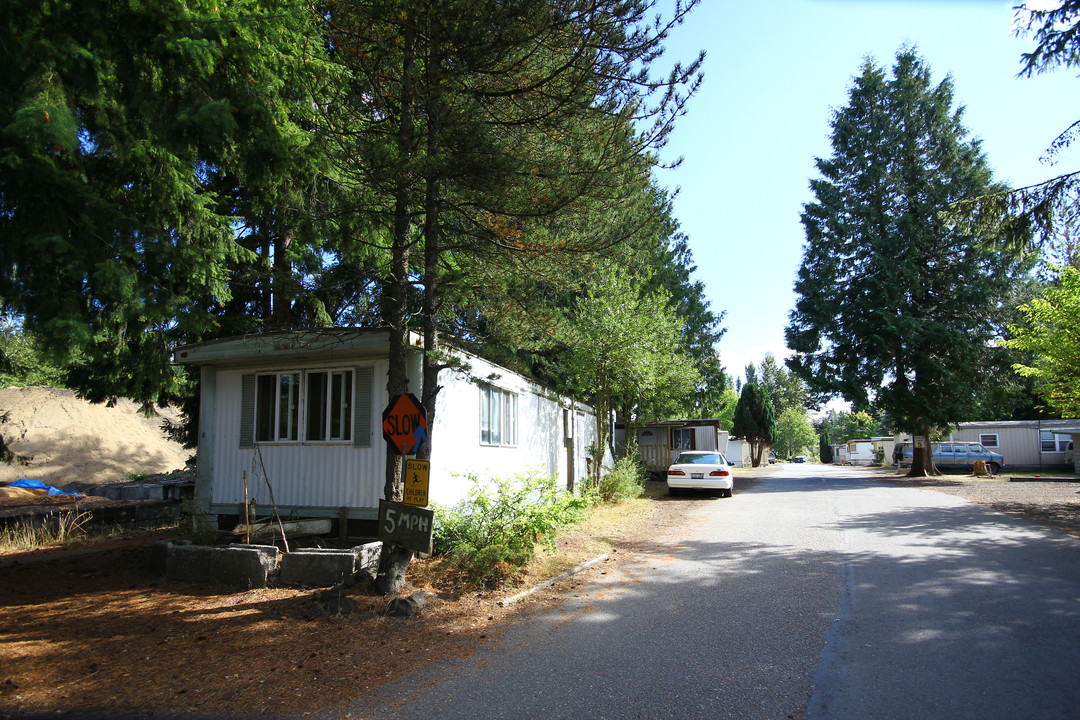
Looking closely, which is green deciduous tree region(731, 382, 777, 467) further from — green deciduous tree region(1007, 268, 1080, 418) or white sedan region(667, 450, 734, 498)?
green deciduous tree region(1007, 268, 1080, 418)

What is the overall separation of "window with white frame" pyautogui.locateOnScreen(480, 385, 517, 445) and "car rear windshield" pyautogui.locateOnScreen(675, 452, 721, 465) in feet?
25.9

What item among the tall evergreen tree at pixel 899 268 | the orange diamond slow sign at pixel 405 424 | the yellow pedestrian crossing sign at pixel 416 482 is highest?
the tall evergreen tree at pixel 899 268

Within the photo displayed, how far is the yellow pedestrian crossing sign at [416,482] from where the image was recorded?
670 cm

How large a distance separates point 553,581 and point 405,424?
295 cm

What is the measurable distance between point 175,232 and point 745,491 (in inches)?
771

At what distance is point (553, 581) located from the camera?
794 cm

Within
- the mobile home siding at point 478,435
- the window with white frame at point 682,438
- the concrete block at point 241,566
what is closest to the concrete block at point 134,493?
the mobile home siding at point 478,435

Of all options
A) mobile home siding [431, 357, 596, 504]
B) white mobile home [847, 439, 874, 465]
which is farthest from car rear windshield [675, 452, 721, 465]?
white mobile home [847, 439, 874, 465]

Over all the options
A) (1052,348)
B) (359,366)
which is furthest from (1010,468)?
(359,366)

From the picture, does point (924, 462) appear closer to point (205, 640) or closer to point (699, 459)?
point (699, 459)

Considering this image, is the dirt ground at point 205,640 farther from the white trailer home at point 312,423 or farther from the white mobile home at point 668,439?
the white mobile home at point 668,439

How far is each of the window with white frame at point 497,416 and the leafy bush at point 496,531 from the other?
3161mm

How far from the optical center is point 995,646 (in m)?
5.00

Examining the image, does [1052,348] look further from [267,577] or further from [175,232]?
[175,232]
